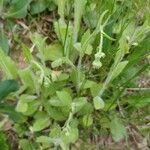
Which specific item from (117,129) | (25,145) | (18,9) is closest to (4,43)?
(18,9)

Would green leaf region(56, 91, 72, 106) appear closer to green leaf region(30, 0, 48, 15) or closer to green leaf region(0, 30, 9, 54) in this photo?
green leaf region(0, 30, 9, 54)

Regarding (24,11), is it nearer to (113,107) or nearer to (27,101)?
(27,101)

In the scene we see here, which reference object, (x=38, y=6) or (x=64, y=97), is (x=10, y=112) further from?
(x=38, y=6)

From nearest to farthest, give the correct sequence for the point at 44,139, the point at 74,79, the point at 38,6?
1. the point at 44,139
2. the point at 74,79
3. the point at 38,6

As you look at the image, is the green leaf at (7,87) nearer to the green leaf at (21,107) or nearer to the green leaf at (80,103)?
the green leaf at (21,107)

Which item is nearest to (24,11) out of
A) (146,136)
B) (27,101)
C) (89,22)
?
(89,22)

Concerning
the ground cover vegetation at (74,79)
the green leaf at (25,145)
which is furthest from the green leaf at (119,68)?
the green leaf at (25,145)
